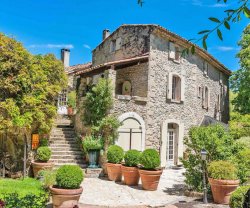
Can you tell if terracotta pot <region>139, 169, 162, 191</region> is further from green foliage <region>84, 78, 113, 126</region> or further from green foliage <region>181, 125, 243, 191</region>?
green foliage <region>84, 78, 113, 126</region>

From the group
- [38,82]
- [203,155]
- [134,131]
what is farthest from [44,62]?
[203,155]

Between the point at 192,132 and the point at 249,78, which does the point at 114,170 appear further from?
the point at 249,78

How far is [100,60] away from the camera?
20.5m

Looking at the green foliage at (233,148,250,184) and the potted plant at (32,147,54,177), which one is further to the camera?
the potted plant at (32,147,54,177)

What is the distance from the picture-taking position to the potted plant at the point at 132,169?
11500 millimetres

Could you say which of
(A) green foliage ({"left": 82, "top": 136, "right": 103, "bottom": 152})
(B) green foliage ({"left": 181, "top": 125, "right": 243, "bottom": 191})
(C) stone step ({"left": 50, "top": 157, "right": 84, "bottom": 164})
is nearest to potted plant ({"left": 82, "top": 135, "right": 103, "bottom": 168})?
(A) green foliage ({"left": 82, "top": 136, "right": 103, "bottom": 152})

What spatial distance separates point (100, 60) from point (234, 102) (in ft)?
35.5

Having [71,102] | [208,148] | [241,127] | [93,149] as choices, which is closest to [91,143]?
[93,149]

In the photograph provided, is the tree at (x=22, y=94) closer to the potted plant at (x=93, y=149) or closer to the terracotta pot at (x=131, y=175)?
the potted plant at (x=93, y=149)

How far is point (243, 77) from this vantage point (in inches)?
881

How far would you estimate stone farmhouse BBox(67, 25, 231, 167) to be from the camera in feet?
48.5

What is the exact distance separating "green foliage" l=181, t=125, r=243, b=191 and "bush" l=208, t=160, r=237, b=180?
0.62 m

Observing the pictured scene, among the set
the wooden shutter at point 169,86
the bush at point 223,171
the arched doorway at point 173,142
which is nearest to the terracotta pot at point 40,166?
the bush at point 223,171

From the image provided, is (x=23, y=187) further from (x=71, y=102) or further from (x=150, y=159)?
(x=71, y=102)
